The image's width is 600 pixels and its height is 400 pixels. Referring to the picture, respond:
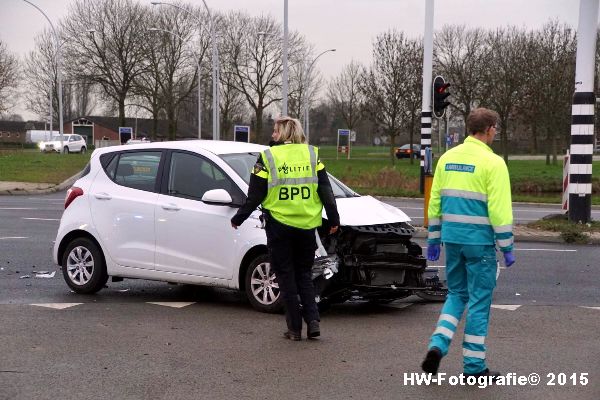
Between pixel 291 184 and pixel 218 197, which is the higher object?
pixel 291 184

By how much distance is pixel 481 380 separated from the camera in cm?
530

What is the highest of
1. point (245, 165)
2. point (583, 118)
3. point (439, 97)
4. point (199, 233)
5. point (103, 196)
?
point (439, 97)

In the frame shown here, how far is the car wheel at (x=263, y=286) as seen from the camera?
7488 mm

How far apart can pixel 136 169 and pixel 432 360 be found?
4414 mm

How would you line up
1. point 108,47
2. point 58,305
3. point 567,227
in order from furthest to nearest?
1. point 108,47
2. point 567,227
3. point 58,305

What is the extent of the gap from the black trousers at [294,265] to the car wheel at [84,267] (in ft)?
9.14

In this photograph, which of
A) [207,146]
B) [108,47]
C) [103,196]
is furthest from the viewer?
[108,47]

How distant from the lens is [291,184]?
6.42m

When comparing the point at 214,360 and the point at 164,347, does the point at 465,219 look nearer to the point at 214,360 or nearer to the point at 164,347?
the point at 214,360

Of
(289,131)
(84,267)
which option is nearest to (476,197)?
(289,131)

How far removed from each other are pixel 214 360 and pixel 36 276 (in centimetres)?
461

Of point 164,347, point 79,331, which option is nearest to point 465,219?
point 164,347

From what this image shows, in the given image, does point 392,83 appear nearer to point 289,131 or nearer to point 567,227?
point 567,227

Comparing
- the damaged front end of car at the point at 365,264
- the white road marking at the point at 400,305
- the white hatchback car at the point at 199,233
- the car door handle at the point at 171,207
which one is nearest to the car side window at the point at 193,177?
the white hatchback car at the point at 199,233
